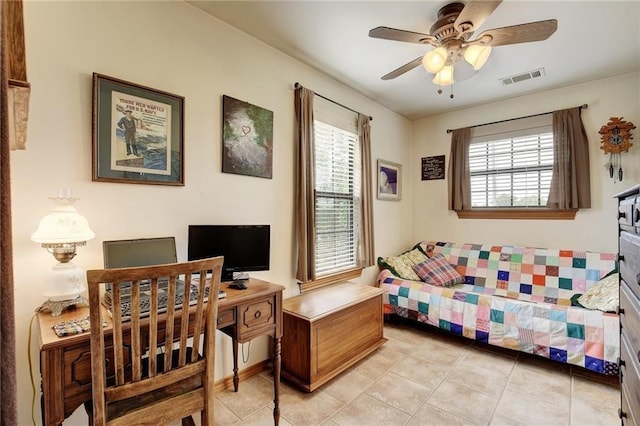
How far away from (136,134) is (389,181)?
2.92 m

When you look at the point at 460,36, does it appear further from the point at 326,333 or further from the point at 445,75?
the point at 326,333

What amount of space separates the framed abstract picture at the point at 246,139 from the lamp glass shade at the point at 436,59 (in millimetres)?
1221

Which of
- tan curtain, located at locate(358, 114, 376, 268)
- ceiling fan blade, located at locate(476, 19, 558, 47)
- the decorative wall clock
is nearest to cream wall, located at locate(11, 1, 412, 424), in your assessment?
tan curtain, located at locate(358, 114, 376, 268)

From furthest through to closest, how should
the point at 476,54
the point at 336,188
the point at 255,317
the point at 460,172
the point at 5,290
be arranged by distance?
the point at 460,172 → the point at 336,188 → the point at 476,54 → the point at 255,317 → the point at 5,290

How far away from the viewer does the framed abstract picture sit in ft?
7.07

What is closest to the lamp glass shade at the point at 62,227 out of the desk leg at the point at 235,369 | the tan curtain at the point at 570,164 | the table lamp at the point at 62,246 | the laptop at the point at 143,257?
the table lamp at the point at 62,246

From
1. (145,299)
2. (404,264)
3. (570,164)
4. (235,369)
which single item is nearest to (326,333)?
(235,369)

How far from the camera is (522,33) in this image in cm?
172

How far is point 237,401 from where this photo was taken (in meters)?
1.99

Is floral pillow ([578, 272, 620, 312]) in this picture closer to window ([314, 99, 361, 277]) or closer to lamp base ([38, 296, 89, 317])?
window ([314, 99, 361, 277])

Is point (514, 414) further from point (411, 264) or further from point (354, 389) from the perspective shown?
point (411, 264)

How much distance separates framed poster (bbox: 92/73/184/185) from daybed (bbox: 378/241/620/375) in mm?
2472

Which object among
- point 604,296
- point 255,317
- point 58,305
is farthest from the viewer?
point 604,296

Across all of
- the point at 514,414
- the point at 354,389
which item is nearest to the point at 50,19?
the point at 354,389
